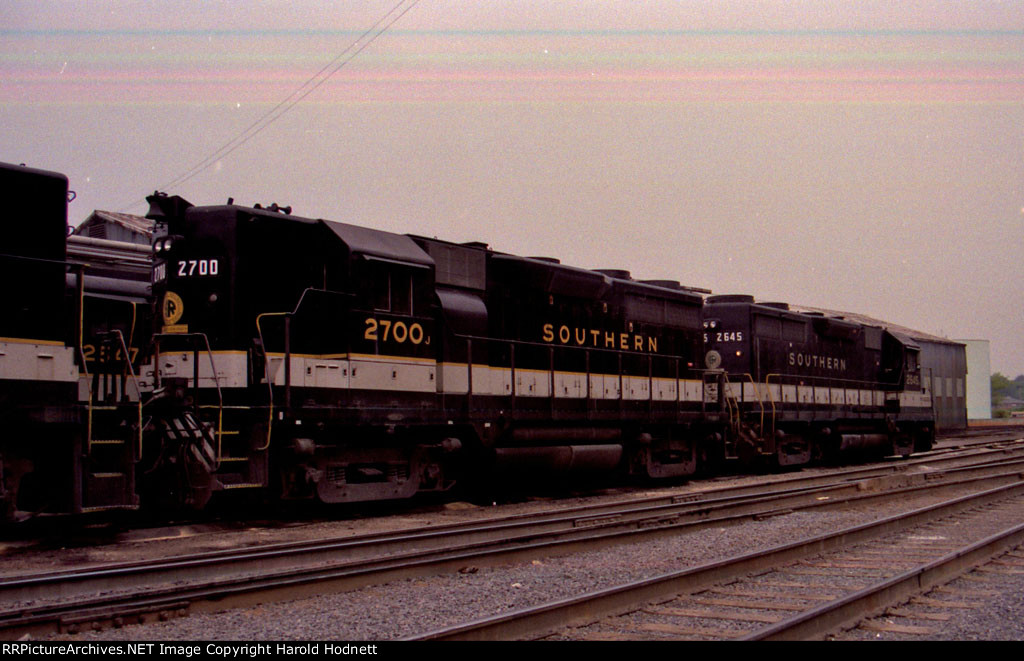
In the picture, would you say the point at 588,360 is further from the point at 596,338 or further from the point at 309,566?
the point at 309,566

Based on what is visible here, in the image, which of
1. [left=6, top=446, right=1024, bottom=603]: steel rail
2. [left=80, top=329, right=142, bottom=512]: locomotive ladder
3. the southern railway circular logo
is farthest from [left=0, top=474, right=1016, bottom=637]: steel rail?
the southern railway circular logo

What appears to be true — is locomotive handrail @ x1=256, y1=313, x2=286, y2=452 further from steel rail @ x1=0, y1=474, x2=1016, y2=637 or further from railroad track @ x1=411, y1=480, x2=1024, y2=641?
railroad track @ x1=411, y1=480, x2=1024, y2=641

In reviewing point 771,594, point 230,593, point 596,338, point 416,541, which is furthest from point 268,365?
point 596,338

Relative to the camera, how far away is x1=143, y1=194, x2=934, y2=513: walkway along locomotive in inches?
403

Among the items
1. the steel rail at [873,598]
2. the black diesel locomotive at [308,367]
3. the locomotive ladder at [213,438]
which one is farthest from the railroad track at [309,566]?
the steel rail at [873,598]

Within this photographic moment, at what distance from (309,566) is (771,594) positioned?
145 inches

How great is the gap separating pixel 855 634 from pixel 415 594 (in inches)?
116

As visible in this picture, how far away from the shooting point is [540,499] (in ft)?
47.1

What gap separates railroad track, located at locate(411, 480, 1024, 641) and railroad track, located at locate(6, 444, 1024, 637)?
73.6 inches

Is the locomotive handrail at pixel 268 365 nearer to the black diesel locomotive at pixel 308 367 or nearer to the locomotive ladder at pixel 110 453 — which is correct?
the black diesel locomotive at pixel 308 367

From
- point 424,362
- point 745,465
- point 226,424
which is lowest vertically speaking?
point 745,465

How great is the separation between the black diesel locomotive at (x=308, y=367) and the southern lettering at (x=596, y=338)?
33mm
